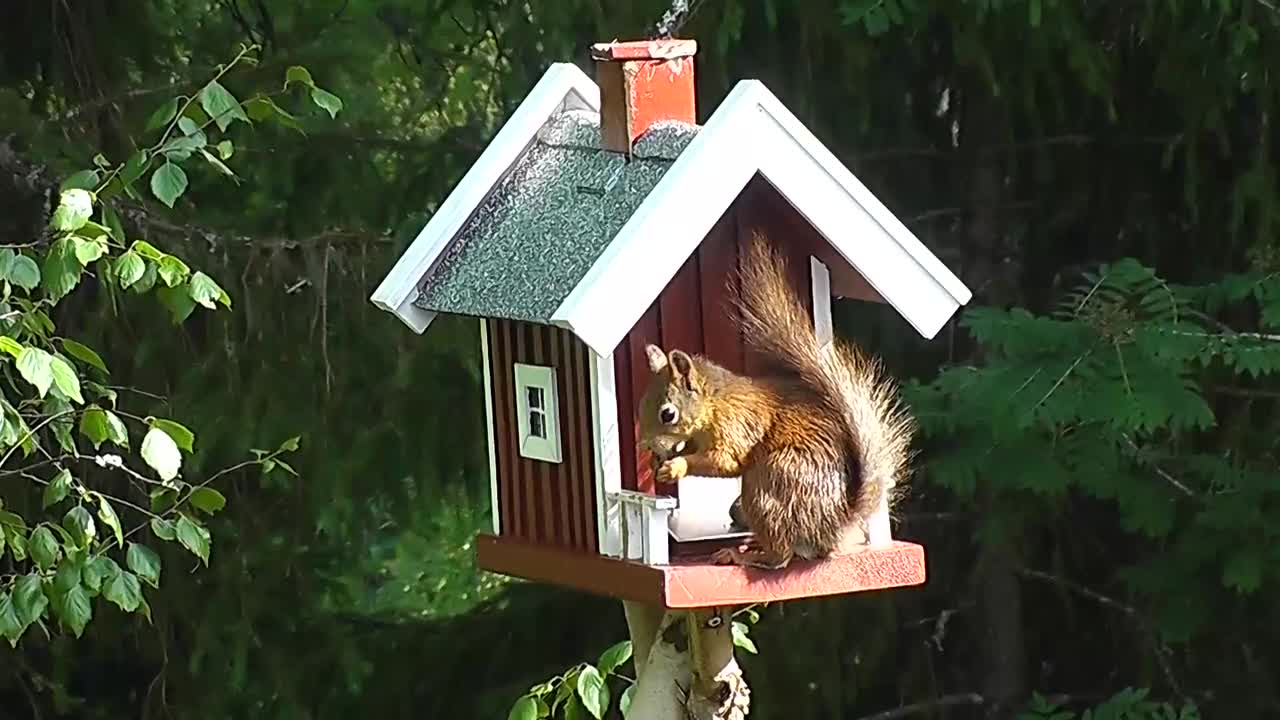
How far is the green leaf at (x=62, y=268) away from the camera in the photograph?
2.22m

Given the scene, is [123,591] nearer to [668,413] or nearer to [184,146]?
[184,146]

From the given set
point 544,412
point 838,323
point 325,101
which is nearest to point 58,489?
point 325,101

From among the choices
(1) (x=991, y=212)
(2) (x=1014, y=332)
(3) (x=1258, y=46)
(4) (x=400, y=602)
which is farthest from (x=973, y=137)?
(4) (x=400, y=602)

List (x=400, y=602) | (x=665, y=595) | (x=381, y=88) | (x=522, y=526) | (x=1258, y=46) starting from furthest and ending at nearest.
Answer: (x=400, y=602) → (x=381, y=88) → (x=1258, y=46) → (x=522, y=526) → (x=665, y=595)

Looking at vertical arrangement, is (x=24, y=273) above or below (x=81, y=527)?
above

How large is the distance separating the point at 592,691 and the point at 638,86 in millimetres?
822

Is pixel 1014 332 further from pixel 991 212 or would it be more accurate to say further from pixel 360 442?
pixel 360 442

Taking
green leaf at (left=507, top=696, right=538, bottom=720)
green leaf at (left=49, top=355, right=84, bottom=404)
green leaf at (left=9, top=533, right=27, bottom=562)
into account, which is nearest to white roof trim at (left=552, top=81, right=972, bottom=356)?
green leaf at (left=49, top=355, right=84, bottom=404)

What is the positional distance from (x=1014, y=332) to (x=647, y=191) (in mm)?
1180

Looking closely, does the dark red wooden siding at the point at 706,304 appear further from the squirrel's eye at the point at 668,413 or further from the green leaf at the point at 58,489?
the green leaf at the point at 58,489

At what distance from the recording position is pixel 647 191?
6.16ft

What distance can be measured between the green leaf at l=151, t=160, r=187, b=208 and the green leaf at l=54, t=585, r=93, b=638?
0.44 metres

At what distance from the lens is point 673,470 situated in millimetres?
1824

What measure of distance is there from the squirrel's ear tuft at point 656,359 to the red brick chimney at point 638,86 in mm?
210
